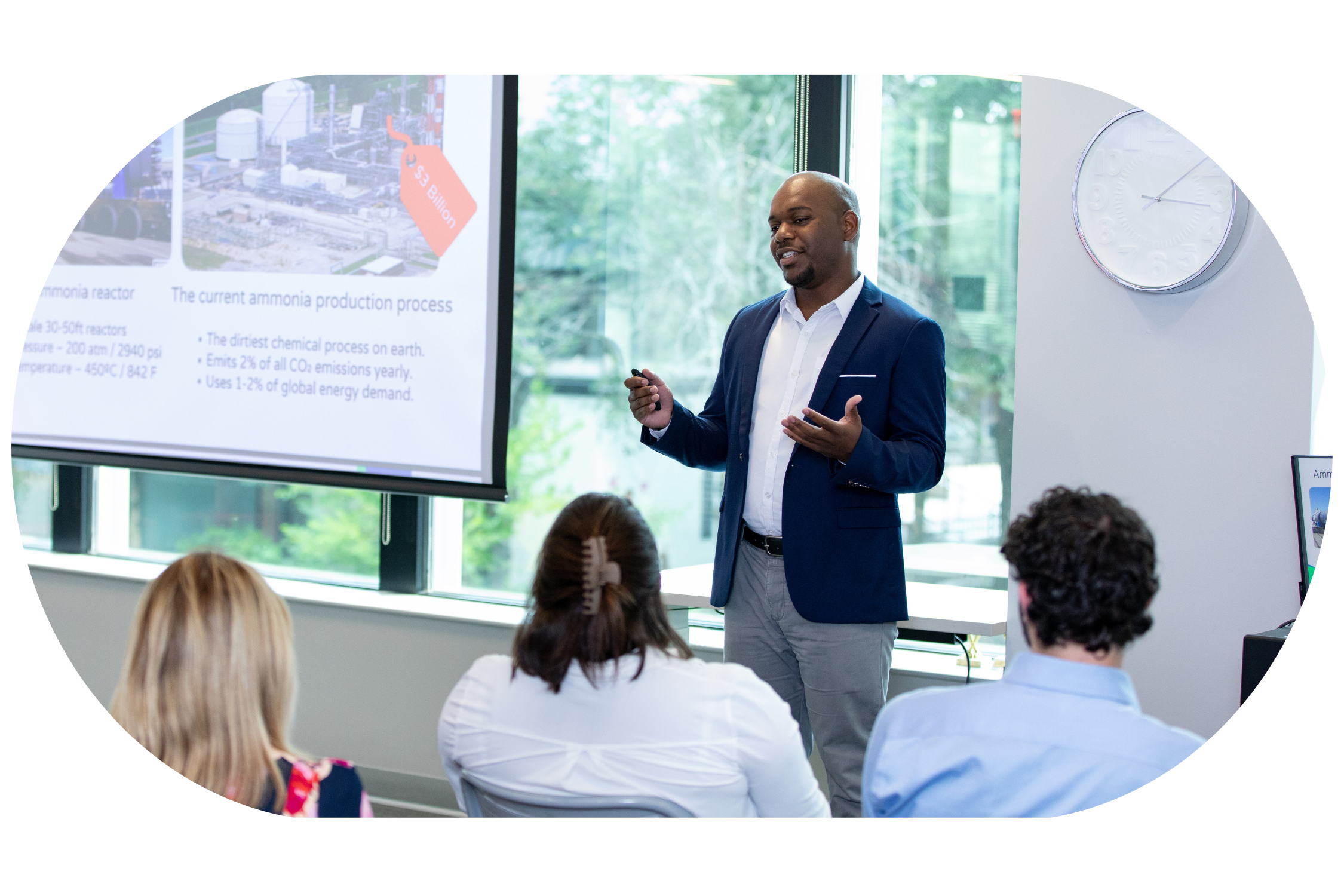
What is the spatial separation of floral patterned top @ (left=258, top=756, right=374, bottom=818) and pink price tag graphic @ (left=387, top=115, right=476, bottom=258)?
7.26 feet

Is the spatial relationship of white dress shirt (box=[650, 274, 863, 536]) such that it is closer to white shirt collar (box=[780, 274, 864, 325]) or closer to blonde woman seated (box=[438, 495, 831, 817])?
white shirt collar (box=[780, 274, 864, 325])

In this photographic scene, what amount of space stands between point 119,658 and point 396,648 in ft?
4.07

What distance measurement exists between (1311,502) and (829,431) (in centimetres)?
102

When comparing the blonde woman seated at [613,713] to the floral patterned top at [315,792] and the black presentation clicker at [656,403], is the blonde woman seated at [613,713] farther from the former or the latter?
the black presentation clicker at [656,403]

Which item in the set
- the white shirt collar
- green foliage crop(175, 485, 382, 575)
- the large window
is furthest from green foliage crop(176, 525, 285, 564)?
the white shirt collar

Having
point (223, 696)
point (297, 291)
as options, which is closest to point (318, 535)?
point (297, 291)

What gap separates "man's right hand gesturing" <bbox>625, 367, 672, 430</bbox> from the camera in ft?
Result: 7.87

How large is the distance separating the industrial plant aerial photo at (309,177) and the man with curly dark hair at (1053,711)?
241cm

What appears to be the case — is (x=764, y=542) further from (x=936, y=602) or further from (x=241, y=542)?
(x=241, y=542)

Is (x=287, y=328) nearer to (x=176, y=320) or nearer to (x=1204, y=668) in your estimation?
(x=176, y=320)

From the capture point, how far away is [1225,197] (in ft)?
7.36

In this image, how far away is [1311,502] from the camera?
2201 mm

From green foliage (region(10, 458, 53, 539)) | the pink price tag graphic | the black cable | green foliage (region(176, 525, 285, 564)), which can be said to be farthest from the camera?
green foliage (region(10, 458, 53, 539))

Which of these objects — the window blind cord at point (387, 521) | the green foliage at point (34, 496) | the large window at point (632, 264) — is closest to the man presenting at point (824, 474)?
the window blind cord at point (387, 521)
